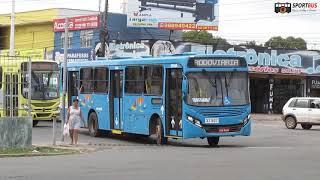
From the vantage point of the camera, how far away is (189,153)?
62.6 feet

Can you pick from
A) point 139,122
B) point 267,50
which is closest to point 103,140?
point 139,122

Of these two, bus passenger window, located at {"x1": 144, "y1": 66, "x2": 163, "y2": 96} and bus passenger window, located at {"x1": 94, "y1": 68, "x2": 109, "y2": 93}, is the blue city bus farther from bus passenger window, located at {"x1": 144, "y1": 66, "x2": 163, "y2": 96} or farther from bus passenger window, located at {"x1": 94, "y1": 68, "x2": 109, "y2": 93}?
bus passenger window, located at {"x1": 94, "y1": 68, "x2": 109, "y2": 93}

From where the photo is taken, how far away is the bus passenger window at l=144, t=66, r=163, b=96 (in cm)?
2250

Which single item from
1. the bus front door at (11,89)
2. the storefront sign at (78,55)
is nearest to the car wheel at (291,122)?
the storefront sign at (78,55)

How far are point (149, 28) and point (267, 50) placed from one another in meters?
11.4

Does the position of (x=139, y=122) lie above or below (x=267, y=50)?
below

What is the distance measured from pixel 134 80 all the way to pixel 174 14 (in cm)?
3370

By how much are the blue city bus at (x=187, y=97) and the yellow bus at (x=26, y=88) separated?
416 centimetres

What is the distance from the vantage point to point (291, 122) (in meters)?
35.7

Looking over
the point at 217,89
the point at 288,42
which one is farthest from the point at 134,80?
the point at 288,42

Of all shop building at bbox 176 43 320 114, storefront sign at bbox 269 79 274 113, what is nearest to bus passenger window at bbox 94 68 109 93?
shop building at bbox 176 43 320 114

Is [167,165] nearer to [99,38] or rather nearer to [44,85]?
[44,85]

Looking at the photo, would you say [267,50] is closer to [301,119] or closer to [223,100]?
[301,119]

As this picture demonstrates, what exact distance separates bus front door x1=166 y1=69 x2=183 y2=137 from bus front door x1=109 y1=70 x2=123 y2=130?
3.25 m
